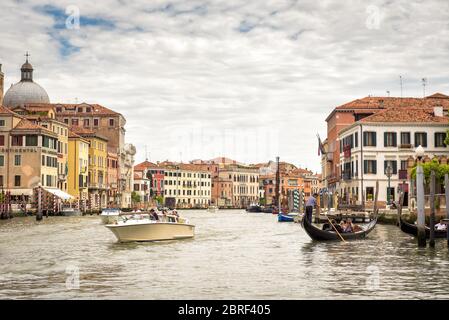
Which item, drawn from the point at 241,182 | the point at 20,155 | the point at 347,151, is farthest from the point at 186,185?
the point at 347,151

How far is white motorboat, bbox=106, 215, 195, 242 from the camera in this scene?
2577 cm

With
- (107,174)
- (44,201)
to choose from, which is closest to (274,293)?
(44,201)

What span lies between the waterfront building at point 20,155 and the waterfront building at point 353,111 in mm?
24300

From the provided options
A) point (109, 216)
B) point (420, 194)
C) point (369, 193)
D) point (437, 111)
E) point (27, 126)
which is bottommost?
point (109, 216)

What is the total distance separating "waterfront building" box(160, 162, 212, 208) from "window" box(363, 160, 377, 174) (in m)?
81.4

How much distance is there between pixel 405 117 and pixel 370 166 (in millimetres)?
4164

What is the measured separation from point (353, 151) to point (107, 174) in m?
42.5

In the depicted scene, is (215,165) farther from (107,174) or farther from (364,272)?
(364,272)

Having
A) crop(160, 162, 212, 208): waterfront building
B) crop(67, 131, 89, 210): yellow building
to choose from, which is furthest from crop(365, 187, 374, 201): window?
crop(160, 162, 212, 208): waterfront building

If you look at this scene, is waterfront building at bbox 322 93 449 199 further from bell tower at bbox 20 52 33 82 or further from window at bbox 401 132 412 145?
bell tower at bbox 20 52 33 82

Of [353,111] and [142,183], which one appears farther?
[142,183]

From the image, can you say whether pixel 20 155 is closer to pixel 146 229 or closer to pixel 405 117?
pixel 405 117

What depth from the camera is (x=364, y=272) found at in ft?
55.4

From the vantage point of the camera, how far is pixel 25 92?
8125cm
